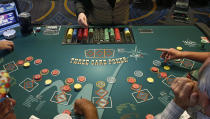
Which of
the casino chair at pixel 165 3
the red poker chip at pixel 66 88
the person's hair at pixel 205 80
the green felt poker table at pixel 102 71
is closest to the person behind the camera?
the person's hair at pixel 205 80

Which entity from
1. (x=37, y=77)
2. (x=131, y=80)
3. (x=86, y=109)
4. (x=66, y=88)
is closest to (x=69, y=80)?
(x=66, y=88)

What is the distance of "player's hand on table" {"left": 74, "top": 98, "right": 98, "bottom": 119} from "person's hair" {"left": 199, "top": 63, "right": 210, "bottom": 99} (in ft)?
2.34

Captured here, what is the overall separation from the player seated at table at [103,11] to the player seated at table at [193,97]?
140 centimetres

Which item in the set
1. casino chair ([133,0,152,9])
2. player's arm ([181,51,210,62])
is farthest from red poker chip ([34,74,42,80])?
casino chair ([133,0,152,9])

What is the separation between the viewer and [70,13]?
4461mm

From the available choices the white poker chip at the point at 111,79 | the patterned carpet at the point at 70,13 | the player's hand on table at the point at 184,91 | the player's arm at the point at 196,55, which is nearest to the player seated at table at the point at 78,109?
the white poker chip at the point at 111,79

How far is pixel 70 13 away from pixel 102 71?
3.15 metres

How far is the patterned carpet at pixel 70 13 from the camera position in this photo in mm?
4145

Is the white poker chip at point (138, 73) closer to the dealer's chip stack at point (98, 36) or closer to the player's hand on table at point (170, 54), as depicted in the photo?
the player's hand on table at point (170, 54)

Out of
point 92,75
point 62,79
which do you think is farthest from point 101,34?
point 62,79

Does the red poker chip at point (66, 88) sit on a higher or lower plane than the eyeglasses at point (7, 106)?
lower

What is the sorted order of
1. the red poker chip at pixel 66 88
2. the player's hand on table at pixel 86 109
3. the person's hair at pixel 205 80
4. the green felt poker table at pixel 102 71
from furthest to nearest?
the red poker chip at pixel 66 88 < the green felt poker table at pixel 102 71 < the player's hand on table at pixel 86 109 < the person's hair at pixel 205 80

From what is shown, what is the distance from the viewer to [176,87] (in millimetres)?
1198

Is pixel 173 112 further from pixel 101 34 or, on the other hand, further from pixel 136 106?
pixel 101 34
